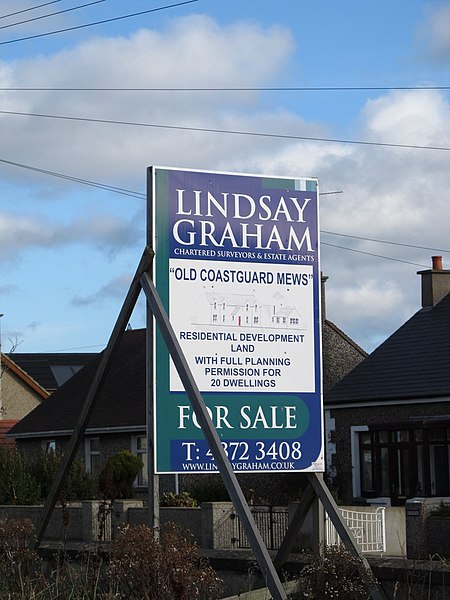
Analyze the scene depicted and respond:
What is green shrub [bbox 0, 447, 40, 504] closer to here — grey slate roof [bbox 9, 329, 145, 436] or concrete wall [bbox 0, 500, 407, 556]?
concrete wall [bbox 0, 500, 407, 556]

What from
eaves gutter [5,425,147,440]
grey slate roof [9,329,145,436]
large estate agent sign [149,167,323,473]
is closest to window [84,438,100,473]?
eaves gutter [5,425,147,440]

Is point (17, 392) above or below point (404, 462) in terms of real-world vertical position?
above

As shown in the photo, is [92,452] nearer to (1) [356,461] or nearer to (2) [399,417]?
(1) [356,461]

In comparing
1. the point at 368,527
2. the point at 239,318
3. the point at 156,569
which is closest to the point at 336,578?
the point at 156,569

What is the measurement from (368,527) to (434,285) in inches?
866

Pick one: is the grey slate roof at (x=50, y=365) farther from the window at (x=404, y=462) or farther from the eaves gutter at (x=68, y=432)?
the window at (x=404, y=462)

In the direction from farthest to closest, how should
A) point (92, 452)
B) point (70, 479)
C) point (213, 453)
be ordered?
point (92, 452)
point (70, 479)
point (213, 453)

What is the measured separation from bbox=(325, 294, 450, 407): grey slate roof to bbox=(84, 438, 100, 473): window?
8.60 m

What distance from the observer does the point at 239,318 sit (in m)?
10.8

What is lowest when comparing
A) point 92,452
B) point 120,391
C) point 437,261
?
point 92,452

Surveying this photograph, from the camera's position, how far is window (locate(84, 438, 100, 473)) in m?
42.2

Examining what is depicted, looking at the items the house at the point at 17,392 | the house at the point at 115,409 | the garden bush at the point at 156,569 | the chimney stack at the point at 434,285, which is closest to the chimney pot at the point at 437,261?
the chimney stack at the point at 434,285

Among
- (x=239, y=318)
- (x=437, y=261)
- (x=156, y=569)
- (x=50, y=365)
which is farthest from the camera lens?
(x=50, y=365)

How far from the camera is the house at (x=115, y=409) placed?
132 feet
